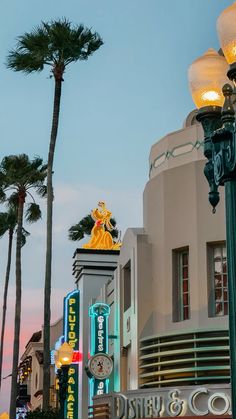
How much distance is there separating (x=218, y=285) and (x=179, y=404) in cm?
346

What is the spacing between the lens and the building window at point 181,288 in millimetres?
25047

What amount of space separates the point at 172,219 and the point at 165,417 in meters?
5.71

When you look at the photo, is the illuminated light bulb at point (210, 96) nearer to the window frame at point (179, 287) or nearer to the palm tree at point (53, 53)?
the window frame at point (179, 287)

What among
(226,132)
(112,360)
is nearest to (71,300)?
(112,360)

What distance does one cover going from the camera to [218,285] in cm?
2419

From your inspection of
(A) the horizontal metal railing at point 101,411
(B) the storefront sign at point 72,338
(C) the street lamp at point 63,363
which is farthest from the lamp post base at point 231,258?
(B) the storefront sign at point 72,338

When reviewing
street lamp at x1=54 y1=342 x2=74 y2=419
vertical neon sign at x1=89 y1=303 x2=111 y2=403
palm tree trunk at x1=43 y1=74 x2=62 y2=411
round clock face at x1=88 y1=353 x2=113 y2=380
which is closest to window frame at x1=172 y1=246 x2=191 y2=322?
street lamp at x1=54 y1=342 x2=74 y2=419

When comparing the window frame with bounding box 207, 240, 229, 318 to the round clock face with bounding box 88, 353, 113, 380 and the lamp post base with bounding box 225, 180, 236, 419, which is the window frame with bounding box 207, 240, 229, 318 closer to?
the round clock face with bounding box 88, 353, 113, 380

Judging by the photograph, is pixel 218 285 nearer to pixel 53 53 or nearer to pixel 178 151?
pixel 178 151

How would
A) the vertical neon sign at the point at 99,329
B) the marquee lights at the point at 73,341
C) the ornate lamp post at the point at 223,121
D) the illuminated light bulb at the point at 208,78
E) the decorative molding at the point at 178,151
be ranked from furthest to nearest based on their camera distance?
1. the marquee lights at the point at 73,341
2. the vertical neon sign at the point at 99,329
3. the decorative molding at the point at 178,151
4. the illuminated light bulb at the point at 208,78
5. the ornate lamp post at the point at 223,121

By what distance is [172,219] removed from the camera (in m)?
25.5

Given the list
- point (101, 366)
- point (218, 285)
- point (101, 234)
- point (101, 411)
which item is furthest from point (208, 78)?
point (101, 234)

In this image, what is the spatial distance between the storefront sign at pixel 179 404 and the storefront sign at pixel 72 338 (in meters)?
13.7

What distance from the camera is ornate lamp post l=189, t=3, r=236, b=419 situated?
845 cm
